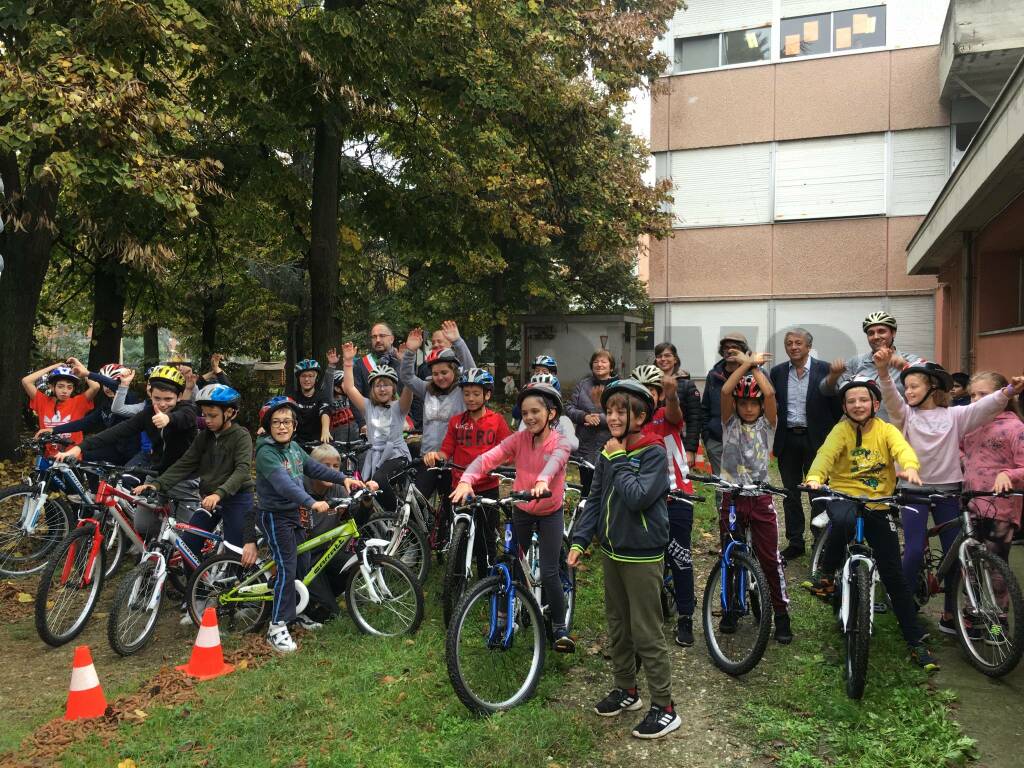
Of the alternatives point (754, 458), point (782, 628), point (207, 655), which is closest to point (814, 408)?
point (754, 458)

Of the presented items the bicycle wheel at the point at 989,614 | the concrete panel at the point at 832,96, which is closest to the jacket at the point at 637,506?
the bicycle wheel at the point at 989,614

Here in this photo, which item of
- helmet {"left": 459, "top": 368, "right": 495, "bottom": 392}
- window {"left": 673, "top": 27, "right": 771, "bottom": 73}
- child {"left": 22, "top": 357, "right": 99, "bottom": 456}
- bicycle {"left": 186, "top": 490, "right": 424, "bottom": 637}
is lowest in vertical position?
bicycle {"left": 186, "top": 490, "right": 424, "bottom": 637}

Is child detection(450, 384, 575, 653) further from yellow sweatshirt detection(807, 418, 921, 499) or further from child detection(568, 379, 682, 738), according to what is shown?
yellow sweatshirt detection(807, 418, 921, 499)

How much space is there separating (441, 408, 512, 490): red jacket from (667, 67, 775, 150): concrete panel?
15.0m

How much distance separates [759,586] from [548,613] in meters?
1.37

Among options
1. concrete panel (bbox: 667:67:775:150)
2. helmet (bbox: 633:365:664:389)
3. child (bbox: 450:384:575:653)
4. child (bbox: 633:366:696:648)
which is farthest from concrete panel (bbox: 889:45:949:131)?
child (bbox: 450:384:575:653)

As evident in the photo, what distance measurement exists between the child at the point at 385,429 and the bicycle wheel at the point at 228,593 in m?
1.65

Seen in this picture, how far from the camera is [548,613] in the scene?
210 inches

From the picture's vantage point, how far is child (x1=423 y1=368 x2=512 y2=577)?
20.7 feet

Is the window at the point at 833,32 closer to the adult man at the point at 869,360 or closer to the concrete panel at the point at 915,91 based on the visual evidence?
the concrete panel at the point at 915,91

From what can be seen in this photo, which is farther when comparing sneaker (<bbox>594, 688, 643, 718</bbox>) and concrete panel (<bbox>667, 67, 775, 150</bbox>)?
concrete panel (<bbox>667, 67, 775, 150</bbox>)

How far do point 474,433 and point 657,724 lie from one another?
8.87 feet

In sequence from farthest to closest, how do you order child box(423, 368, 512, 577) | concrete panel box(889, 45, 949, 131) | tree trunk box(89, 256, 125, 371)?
concrete panel box(889, 45, 949, 131)
tree trunk box(89, 256, 125, 371)
child box(423, 368, 512, 577)

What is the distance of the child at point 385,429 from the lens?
751cm
